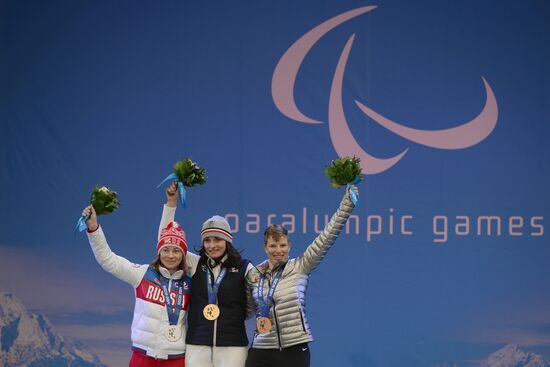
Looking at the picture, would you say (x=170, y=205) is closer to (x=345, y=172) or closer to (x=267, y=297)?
(x=267, y=297)

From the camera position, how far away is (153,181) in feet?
19.9

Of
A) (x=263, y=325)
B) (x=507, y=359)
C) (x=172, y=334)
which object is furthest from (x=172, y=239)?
(x=507, y=359)

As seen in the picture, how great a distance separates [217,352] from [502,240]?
101 inches

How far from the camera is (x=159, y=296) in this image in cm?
414

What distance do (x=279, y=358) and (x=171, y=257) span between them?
2.29 feet

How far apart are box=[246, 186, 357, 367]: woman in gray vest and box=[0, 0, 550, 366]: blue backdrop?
5.71ft

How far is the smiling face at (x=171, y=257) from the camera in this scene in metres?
4.18

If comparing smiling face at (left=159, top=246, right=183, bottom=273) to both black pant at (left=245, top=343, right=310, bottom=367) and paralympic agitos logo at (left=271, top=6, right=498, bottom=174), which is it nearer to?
black pant at (left=245, top=343, right=310, bottom=367)

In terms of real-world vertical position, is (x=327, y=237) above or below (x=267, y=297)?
above

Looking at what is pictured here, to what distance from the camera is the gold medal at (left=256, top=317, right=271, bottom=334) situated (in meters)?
4.09

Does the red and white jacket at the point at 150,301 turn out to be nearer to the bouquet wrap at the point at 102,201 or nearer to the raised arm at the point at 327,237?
the bouquet wrap at the point at 102,201

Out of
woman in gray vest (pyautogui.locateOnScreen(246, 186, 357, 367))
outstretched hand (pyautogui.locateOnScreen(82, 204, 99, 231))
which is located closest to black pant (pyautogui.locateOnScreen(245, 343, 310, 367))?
woman in gray vest (pyautogui.locateOnScreen(246, 186, 357, 367))

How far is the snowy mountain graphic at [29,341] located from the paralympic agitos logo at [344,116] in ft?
7.24

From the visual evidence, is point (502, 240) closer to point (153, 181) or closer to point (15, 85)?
point (153, 181)
